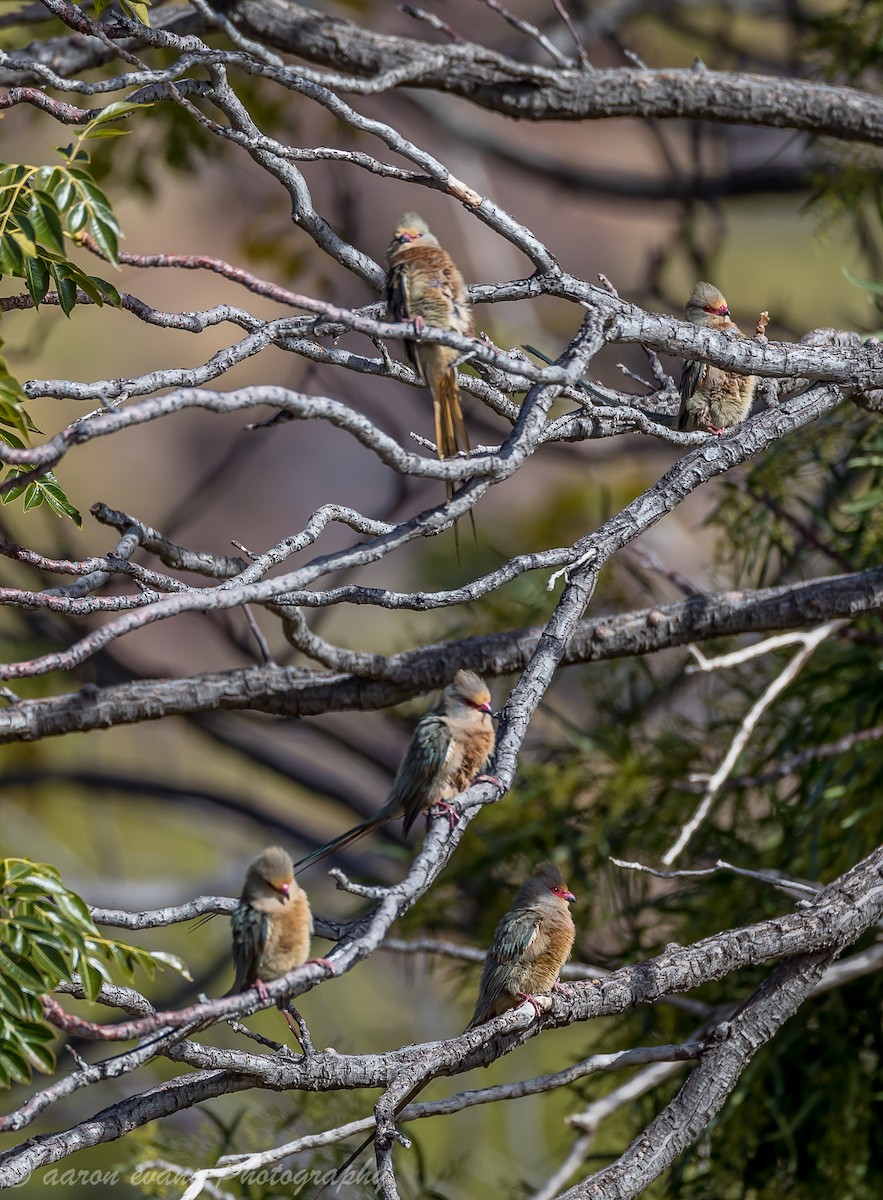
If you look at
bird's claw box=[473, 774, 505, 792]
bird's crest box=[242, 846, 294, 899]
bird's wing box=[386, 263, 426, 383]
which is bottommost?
bird's claw box=[473, 774, 505, 792]

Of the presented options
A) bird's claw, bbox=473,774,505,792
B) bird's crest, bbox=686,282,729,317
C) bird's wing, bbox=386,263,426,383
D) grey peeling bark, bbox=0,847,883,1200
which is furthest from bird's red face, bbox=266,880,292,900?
bird's crest, bbox=686,282,729,317

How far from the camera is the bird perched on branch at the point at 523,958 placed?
→ 248 cm

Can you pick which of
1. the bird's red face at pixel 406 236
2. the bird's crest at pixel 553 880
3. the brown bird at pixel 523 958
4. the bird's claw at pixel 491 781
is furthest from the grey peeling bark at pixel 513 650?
the bird's claw at pixel 491 781

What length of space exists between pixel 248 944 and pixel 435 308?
1.14 meters

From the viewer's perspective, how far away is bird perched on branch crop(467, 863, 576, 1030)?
248 cm

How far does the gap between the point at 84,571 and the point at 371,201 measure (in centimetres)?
1029

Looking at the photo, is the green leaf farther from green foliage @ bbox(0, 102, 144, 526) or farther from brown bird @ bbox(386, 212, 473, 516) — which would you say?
brown bird @ bbox(386, 212, 473, 516)

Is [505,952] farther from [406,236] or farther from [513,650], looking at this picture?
[406,236]

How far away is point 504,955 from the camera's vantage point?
2.51 metres

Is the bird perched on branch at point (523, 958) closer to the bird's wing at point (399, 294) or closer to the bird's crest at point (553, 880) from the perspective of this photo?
the bird's crest at point (553, 880)

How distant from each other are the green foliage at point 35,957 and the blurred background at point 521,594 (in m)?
1.52

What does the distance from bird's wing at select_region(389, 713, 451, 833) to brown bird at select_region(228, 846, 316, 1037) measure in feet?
2.07

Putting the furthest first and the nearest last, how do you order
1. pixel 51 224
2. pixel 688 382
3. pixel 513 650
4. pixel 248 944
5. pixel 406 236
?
pixel 513 650, pixel 688 382, pixel 406 236, pixel 248 944, pixel 51 224

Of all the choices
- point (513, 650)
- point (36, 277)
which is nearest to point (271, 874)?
point (36, 277)
